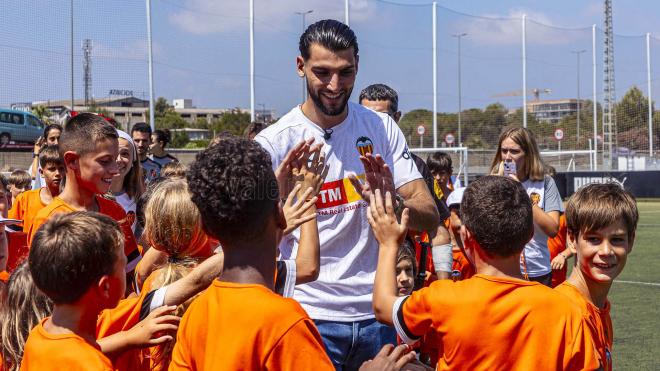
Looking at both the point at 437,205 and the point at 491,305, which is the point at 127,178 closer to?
the point at 437,205

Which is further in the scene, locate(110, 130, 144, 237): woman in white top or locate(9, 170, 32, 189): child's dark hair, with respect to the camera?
locate(9, 170, 32, 189): child's dark hair

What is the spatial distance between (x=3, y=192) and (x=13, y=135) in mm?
25167

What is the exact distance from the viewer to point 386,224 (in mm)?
2992

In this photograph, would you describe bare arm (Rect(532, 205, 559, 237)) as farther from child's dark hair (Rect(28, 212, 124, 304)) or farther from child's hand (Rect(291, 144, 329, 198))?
child's dark hair (Rect(28, 212, 124, 304))

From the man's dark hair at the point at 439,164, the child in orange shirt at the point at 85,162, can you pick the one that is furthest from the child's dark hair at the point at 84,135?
the man's dark hair at the point at 439,164

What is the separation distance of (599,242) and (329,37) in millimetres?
1560

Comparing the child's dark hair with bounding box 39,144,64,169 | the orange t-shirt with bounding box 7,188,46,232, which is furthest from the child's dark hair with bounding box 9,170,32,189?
the orange t-shirt with bounding box 7,188,46,232

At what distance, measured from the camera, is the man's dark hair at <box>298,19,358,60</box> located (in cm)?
360

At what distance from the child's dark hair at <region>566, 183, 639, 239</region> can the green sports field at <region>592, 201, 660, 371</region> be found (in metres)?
3.46

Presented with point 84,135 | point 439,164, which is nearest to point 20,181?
point 439,164

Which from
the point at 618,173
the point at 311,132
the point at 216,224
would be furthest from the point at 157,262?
the point at 618,173

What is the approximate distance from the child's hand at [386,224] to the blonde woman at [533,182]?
10.9 feet

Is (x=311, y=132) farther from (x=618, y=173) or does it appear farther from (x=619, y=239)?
(x=618, y=173)

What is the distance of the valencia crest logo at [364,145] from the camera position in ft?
12.0
